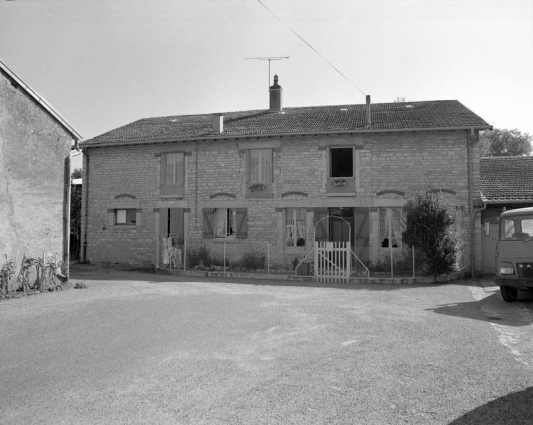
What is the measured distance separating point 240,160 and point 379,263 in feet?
22.6

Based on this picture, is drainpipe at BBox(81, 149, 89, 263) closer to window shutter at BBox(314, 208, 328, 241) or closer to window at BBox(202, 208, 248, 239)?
window at BBox(202, 208, 248, 239)

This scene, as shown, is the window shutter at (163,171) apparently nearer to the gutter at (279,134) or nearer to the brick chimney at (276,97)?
the gutter at (279,134)

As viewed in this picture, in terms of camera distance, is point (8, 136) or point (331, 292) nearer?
point (8, 136)

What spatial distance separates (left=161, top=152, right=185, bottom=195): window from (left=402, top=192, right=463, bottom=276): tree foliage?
9714mm

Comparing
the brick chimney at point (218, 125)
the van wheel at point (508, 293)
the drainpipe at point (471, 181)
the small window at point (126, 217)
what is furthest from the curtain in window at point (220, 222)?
the van wheel at point (508, 293)

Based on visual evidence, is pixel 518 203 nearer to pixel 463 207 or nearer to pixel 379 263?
pixel 463 207

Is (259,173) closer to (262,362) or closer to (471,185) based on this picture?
(471,185)

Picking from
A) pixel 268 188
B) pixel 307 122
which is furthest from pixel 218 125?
pixel 307 122

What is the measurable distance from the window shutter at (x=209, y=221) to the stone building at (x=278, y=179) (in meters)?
0.06

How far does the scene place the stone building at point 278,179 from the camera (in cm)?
1795

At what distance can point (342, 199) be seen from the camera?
61.0 ft

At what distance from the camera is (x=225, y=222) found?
19.9 m

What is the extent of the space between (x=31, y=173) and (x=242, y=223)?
891cm

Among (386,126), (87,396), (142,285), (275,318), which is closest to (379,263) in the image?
(386,126)
